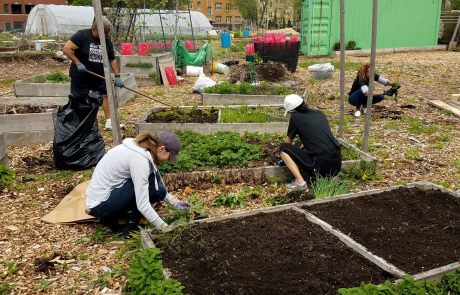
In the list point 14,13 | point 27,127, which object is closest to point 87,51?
point 27,127

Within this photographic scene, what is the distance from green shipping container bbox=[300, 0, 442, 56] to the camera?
1961 cm

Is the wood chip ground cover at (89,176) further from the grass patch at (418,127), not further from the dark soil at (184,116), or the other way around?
the dark soil at (184,116)

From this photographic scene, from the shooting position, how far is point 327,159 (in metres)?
4.84

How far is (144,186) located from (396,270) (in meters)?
1.98

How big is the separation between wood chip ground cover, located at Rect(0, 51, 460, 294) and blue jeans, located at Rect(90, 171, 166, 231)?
237 mm

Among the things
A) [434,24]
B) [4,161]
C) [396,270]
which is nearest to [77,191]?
[4,161]

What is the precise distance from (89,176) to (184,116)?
2217mm

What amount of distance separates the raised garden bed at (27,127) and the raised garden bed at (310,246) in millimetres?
3816

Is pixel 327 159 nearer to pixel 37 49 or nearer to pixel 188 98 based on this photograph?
pixel 188 98

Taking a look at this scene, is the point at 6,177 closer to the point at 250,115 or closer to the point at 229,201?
the point at 229,201

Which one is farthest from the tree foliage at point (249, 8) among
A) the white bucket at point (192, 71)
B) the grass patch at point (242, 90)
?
the grass patch at point (242, 90)

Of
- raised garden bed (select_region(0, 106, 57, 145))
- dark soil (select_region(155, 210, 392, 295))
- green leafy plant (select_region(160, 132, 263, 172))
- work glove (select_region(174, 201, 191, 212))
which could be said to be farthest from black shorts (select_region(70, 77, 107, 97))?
dark soil (select_region(155, 210, 392, 295))

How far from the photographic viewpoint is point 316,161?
15.9 ft

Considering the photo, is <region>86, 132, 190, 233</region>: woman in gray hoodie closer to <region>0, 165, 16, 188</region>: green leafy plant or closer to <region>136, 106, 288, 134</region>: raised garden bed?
<region>0, 165, 16, 188</region>: green leafy plant
